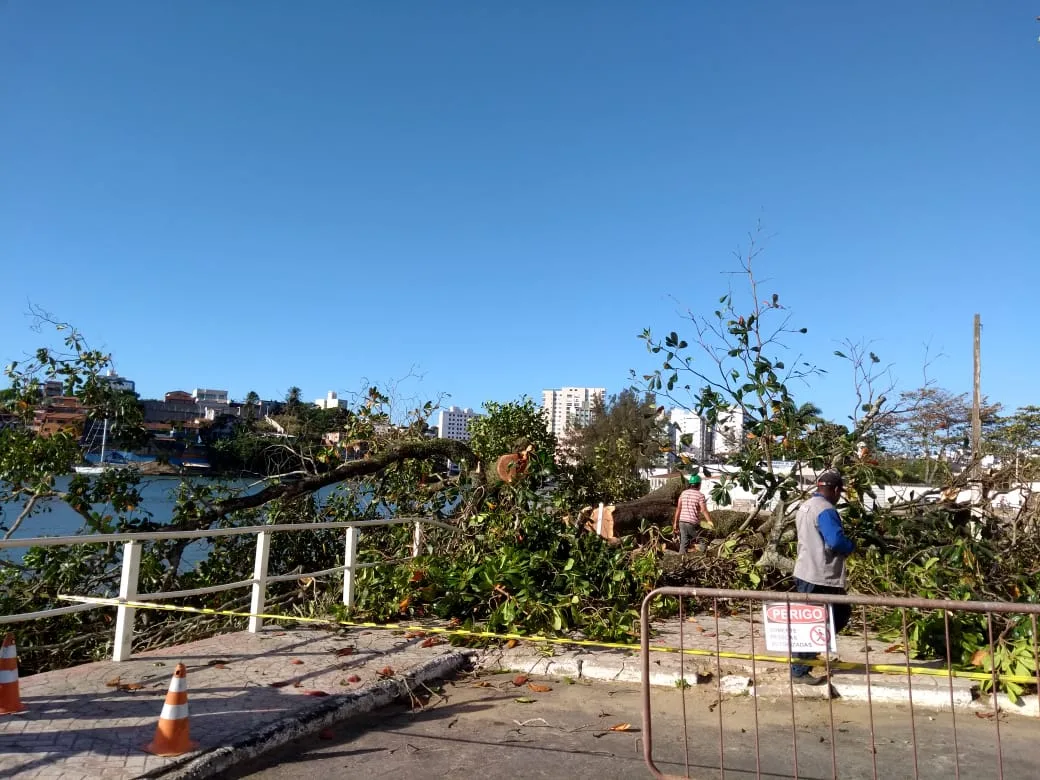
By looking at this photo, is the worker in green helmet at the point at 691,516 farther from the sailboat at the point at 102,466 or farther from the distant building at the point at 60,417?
the distant building at the point at 60,417

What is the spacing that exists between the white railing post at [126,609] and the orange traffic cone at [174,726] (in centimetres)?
206

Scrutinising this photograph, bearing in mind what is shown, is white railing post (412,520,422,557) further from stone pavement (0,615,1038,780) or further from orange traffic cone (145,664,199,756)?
orange traffic cone (145,664,199,756)

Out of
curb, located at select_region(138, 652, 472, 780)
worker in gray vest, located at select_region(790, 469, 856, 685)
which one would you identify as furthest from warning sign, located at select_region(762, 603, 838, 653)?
curb, located at select_region(138, 652, 472, 780)

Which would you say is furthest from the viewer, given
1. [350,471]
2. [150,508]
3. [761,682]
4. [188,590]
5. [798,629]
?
[350,471]

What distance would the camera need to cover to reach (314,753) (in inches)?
177

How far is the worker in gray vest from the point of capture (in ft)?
19.4

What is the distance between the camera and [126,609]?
5.83m

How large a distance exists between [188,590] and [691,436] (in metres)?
6.29

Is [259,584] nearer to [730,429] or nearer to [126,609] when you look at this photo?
[126,609]

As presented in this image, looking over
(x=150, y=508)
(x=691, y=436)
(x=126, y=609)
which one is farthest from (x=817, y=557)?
(x=150, y=508)

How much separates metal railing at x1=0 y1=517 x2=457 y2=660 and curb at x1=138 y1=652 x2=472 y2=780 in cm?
171

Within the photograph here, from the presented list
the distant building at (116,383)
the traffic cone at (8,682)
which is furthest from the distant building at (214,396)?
the traffic cone at (8,682)

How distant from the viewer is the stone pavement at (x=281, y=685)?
404 cm

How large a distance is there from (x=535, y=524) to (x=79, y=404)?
19.5ft
